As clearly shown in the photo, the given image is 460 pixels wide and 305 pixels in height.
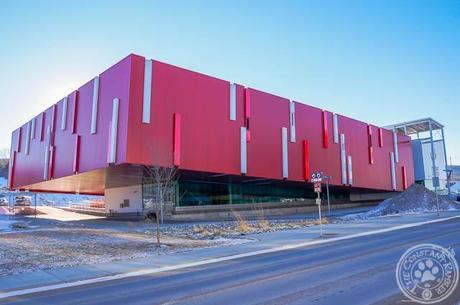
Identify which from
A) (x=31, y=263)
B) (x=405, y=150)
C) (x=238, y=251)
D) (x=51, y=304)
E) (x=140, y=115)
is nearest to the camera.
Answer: (x=51, y=304)

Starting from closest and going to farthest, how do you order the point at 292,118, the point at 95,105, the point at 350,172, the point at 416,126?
the point at 95,105
the point at 292,118
the point at 350,172
the point at 416,126

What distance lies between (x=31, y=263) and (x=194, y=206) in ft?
92.5

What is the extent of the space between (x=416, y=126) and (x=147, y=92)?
64.0 m

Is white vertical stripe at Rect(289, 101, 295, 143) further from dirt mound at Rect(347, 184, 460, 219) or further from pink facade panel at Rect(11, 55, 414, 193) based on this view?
dirt mound at Rect(347, 184, 460, 219)

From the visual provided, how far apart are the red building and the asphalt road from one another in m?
21.5

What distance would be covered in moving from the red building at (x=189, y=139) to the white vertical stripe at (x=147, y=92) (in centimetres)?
8

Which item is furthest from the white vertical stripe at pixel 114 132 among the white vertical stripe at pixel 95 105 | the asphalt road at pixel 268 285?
the asphalt road at pixel 268 285

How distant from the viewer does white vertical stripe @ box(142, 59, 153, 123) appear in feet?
109

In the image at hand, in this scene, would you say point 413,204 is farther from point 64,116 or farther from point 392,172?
point 64,116

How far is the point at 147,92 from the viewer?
110 ft

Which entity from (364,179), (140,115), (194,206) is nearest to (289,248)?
(140,115)

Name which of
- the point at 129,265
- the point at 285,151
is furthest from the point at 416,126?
the point at 129,265

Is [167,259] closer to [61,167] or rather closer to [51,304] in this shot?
[51,304]

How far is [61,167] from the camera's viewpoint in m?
43.8
